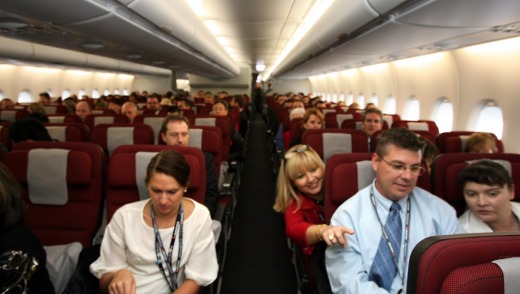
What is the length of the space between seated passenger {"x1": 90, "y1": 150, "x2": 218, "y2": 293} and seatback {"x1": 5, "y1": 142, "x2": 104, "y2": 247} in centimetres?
82

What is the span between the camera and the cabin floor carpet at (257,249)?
11.5ft

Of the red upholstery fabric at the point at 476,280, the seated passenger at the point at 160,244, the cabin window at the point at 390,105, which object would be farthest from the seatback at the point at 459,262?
the cabin window at the point at 390,105

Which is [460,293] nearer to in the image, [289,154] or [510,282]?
[510,282]

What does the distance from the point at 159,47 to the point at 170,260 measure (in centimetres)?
455

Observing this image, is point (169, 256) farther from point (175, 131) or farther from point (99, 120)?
point (99, 120)

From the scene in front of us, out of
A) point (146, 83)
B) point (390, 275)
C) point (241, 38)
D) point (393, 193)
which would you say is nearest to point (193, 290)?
point (390, 275)

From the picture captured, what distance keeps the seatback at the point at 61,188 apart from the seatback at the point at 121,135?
1.50m

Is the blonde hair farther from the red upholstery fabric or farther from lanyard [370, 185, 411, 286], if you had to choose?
the red upholstery fabric

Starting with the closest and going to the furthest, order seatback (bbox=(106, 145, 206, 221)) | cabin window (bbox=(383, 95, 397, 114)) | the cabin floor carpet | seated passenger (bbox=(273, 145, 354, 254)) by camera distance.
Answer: seated passenger (bbox=(273, 145, 354, 254)) < seatback (bbox=(106, 145, 206, 221)) < the cabin floor carpet < cabin window (bbox=(383, 95, 397, 114))

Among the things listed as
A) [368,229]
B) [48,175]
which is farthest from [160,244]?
[48,175]

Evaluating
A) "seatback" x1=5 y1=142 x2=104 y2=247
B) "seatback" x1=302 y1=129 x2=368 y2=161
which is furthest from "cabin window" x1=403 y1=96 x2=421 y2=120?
"seatback" x1=5 y1=142 x2=104 y2=247

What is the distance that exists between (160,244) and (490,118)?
542cm

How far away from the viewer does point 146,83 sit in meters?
24.8

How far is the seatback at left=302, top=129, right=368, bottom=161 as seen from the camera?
3598 millimetres
